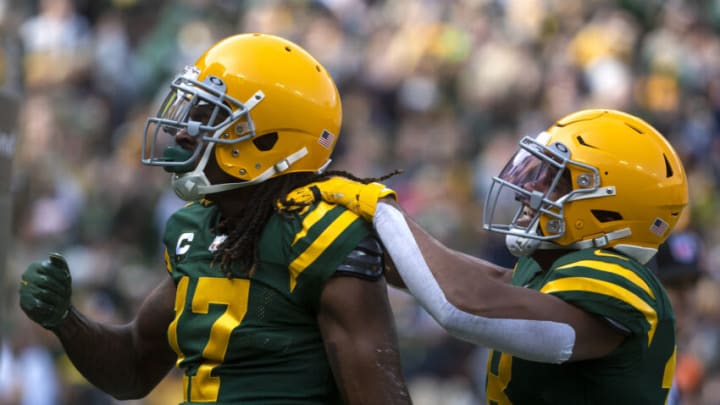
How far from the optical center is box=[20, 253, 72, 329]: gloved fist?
3.81 metres

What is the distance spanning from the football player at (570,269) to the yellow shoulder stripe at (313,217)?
0.03 meters

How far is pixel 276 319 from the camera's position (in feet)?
11.1

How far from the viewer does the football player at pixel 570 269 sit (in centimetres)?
335

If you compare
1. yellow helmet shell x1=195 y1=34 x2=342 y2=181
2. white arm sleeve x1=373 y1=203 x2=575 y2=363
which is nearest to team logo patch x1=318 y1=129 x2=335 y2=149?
yellow helmet shell x1=195 y1=34 x2=342 y2=181

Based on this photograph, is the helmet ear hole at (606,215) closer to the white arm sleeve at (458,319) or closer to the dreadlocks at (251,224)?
the white arm sleeve at (458,319)

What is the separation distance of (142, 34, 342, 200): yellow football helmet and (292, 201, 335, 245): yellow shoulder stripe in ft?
0.69

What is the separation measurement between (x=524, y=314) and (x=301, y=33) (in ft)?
27.8

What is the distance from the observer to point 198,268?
3576 millimetres

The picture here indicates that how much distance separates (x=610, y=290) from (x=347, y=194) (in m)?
0.77

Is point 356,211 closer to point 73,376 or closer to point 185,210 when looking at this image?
point 185,210

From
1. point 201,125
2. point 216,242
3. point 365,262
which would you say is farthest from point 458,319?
point 201,125

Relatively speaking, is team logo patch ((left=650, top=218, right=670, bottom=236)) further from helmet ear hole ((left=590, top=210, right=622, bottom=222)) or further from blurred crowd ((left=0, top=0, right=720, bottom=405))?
blurred crowd ((left=0, top=0, right=720, bottom=405))

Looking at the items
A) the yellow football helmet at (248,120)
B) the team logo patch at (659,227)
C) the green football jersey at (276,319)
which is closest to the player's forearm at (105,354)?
the green football jersey at (276,319)

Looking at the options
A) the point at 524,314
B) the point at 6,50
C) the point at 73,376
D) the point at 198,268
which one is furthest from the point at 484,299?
the point at 73,376
